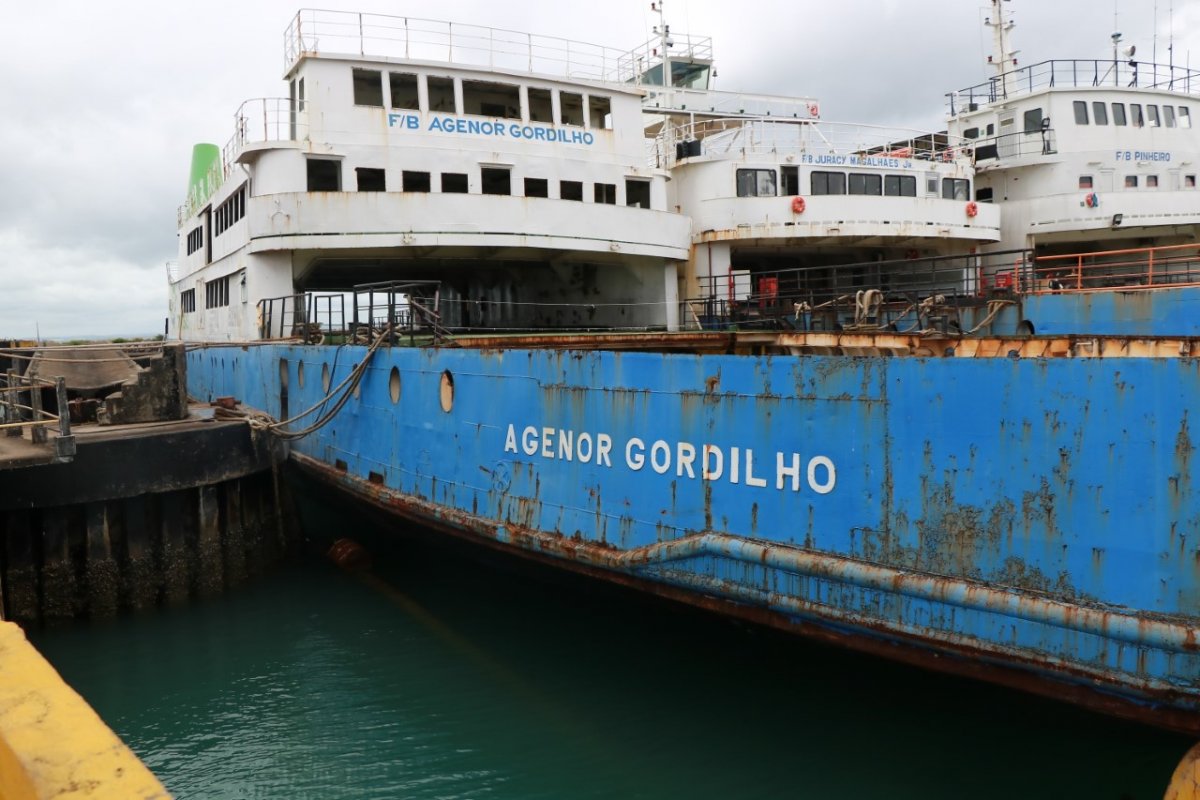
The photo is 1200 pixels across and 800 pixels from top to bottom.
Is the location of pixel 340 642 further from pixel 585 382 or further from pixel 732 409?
pixel 732 409

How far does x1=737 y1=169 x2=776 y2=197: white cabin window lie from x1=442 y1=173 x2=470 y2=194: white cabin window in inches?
259

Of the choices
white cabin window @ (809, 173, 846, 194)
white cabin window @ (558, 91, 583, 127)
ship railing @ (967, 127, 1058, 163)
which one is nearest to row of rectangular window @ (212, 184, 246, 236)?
white cabin window @ (558, 91, 583, 127)

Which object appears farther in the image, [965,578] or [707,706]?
[707,706]

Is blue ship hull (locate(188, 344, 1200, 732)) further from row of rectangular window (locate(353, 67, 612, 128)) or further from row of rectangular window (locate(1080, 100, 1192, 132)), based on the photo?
row of rectangular window (locate(1080, 100, 1192, 132))

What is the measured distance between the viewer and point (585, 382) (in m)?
7.99

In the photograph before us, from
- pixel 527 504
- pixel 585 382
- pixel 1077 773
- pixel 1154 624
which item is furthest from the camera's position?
pixel 527 504

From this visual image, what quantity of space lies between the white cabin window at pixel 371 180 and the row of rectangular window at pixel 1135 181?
61.8 feet

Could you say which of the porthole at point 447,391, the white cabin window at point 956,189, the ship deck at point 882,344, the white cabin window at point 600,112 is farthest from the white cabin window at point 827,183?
the porthole at point 447,391

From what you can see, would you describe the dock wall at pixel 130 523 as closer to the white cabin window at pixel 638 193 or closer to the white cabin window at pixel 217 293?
the white cabin window at pixel 217 293

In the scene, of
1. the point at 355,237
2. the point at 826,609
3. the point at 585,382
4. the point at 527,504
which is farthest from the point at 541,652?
the point at 355,237

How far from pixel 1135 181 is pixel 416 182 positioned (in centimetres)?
2018

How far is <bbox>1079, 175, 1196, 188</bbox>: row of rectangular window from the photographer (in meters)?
23.3

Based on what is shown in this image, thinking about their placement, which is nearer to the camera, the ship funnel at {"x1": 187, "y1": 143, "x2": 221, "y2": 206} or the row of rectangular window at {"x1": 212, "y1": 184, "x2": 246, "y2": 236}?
the row of rectangular window at {"x1": 212, "y1": 184, "x2": 246, "y2": 236}

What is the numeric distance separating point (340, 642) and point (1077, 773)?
6.75m
